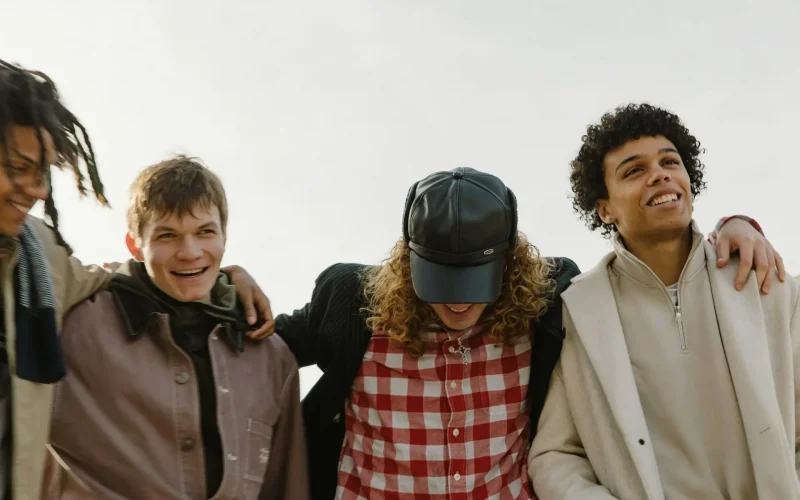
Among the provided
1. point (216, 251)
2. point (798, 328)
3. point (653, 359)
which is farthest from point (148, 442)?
point (798, 328)

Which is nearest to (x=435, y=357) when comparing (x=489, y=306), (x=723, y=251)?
(x=489, y=306)

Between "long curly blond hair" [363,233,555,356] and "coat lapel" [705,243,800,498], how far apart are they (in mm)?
655

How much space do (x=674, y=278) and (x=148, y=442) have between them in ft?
6.78

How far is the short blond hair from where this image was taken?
238 centimetres

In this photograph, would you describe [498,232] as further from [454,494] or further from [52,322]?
[52,322]

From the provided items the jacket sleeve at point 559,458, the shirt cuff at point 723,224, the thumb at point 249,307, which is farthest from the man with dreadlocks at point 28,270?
the shirt cuff at point 723,224

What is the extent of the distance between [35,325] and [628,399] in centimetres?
198

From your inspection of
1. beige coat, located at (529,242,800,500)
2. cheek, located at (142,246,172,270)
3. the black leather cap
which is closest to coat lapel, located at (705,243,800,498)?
beige coat, located at (529,242,800,500)

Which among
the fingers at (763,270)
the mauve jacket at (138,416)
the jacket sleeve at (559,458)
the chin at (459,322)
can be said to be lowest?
the jacket sleeve at (559,458)

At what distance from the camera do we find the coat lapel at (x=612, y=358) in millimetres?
2402

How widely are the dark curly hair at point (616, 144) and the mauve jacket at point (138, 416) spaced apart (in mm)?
1737

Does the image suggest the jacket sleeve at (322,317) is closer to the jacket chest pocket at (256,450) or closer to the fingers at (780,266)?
the jacket chest pocket at (256,450)

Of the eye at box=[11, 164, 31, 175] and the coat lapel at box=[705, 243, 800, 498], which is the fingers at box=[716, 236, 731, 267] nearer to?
the coat lapel at box=[705, 243, 800, 498]

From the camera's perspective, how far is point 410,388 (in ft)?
→ 8.52
